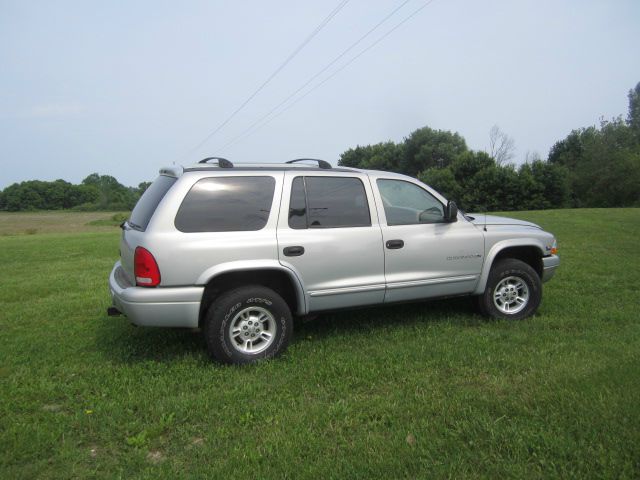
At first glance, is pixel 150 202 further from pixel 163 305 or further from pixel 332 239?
pixel 332 239

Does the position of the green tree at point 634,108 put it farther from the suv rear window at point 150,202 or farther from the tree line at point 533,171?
the suv rear window at point 150,202

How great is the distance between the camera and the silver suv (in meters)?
3.89

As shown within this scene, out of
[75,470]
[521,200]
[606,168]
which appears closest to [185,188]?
[75,470]

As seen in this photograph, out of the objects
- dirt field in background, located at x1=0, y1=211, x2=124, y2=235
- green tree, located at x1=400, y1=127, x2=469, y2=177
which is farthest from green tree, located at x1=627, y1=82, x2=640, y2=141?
dirt field in background, located at x1=0, y1=211, x2=124, y2=235

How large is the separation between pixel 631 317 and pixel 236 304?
4155mm

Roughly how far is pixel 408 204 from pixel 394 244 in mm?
604

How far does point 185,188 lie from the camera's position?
404 cm

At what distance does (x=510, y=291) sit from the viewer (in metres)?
5.20

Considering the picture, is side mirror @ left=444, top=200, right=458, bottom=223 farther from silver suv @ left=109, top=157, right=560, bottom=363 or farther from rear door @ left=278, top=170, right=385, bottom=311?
rear door @ left=278, top=170, right=385, bottom=311

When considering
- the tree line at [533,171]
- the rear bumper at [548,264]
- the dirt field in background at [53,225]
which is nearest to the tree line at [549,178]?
the tree line at [533,171]

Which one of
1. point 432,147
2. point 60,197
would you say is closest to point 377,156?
point 432,147

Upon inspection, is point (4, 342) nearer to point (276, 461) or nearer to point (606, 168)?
point (276, 461)

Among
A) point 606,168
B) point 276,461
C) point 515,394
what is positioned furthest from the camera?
point 606,168

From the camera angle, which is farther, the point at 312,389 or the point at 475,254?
the point at 475,254
